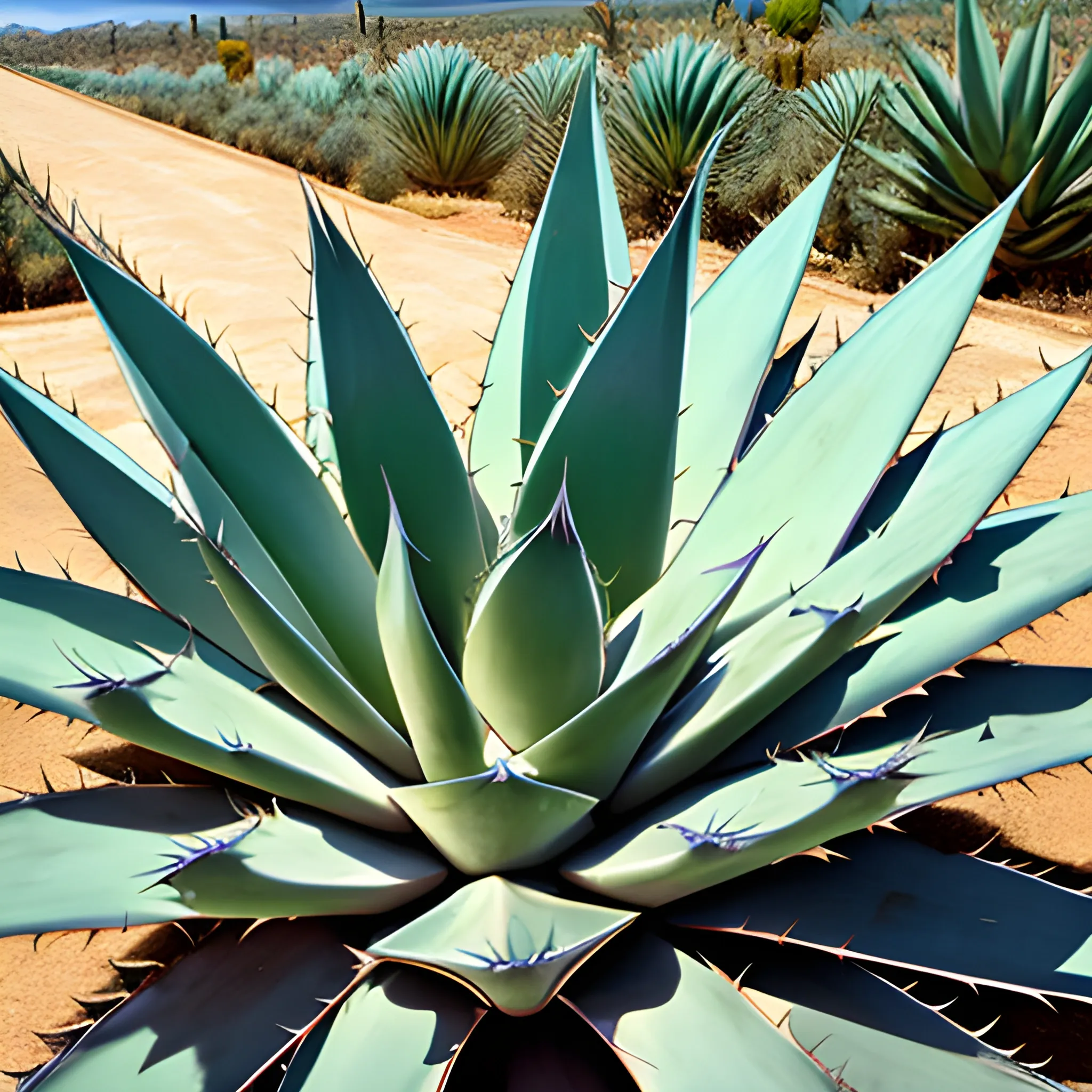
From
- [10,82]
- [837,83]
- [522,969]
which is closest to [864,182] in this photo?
[837,83]

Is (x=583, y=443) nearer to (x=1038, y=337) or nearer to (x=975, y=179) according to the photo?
(x=1038, y=337)

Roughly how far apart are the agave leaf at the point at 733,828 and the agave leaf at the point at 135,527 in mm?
643

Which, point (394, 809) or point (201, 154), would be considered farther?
point (201, 154)

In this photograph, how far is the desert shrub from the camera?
21.3ft

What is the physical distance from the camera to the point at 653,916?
144cm

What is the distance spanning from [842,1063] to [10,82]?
19776mm

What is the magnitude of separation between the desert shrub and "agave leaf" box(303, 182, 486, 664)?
577 cm

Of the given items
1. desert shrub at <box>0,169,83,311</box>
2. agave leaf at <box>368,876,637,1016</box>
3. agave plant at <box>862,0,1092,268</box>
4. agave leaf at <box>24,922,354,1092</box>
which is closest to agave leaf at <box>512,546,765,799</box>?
agave leaf at <box>368,876,637,1016</box>

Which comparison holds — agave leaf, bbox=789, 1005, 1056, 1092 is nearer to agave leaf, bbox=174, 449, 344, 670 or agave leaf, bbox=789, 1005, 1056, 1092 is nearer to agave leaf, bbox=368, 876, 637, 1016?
agave leaf, bbox=368, 876, 637, 1016

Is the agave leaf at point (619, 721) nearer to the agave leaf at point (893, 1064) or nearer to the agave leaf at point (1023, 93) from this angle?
the agave leaf at point (893, 1064)

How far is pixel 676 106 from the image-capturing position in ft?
27.0

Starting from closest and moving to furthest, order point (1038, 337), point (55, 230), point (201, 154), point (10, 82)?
1. point (55, 230)
2. point (1038, 337)
3. point (201, 154)
4. point (10, 82)

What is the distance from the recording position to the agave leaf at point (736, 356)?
1733mm

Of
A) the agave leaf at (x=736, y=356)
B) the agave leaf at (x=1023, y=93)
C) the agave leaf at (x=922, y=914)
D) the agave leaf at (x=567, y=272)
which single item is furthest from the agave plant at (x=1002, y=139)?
the agave leaf at (x=922, y=914)
